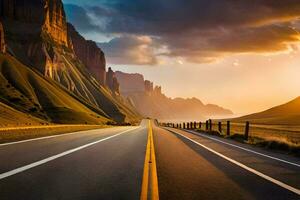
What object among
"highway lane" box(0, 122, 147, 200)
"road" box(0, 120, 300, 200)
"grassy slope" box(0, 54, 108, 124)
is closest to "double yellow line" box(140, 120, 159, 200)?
"road" box(0, 120, 300, 200)

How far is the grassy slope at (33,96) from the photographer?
12412 centimetres

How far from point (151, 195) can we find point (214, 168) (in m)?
4.61

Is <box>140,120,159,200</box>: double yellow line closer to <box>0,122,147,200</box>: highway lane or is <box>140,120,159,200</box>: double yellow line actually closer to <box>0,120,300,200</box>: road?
<box>0,120,300,200</box>: road

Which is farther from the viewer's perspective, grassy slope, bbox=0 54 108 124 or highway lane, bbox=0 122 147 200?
grassy slope, bbox=0 54 108 124

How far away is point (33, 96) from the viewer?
448 feet

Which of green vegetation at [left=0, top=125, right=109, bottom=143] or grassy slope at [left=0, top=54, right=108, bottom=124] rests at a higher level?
grassy slope at [left=0, top=54, right=108, bottom=124]

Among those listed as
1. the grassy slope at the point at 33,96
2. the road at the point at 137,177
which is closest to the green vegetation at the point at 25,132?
the road at the point at 137,177

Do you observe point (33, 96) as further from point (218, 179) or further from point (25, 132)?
point (218, 179)

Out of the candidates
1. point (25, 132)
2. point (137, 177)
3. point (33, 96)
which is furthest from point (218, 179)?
point (33, 96)

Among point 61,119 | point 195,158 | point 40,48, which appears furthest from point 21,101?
point 195,158

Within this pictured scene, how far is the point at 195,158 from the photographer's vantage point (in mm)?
14578

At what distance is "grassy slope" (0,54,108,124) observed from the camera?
12412cm

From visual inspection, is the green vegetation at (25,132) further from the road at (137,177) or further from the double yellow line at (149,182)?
the double yellow line at (149,182)

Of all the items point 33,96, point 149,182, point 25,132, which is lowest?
point 149,182
